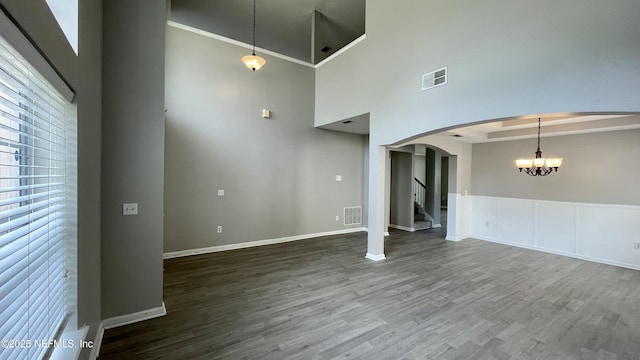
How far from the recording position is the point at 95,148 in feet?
7.25

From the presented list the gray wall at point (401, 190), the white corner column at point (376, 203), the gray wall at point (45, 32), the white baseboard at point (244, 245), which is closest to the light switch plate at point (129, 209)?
the gray wall at point (45, 32)

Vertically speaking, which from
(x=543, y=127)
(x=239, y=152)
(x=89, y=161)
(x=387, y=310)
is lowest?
(x=387, y=310)

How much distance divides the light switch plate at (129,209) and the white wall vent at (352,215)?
5.11 meters

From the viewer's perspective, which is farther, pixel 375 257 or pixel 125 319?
pixel 375 257

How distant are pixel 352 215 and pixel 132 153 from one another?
5558 millimetres

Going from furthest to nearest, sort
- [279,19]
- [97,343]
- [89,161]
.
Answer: [279,19], [97,343], [89,161]

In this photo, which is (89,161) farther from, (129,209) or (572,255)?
(572,255)

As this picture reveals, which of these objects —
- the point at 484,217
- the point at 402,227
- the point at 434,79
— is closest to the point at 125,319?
the point at 434,79

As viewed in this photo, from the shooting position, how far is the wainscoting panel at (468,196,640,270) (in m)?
4.64

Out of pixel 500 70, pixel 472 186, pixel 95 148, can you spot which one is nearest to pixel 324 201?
pixel 472 186

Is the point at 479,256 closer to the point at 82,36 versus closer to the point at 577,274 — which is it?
the point at 577,274

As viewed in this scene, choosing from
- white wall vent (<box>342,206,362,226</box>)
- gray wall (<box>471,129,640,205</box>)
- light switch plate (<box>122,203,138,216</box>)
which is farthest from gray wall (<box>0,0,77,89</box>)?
gray wall (<box>471,129,640,205</box>)

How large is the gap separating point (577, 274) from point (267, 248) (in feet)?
18.4

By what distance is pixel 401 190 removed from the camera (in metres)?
7.87
